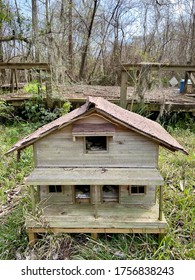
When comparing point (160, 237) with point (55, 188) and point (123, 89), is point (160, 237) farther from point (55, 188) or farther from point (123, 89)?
point (123, 89)

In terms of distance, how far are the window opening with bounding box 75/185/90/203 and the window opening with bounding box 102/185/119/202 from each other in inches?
9.1

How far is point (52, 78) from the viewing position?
277 inches

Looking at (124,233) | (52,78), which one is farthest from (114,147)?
(52,78)

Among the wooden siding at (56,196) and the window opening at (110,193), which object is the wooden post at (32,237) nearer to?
the wooden siding at (56,196)

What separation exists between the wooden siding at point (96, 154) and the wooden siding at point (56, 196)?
41cm

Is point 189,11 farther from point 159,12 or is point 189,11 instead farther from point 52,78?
point 52,78

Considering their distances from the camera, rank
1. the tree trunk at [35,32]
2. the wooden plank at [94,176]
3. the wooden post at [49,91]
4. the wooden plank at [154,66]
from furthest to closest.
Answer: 1. the tree trunk at [35,32]
2. the wooden post at [49,91]
3. the wooden plank at [154,66]
4. the wooden plank at [94,176]

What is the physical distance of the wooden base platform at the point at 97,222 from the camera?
286 centimetres

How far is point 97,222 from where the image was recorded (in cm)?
289

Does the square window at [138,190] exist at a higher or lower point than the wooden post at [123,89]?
lower

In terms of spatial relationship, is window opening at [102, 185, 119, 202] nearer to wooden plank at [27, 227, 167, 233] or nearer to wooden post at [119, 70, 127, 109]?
wooden plank at [27, 227, 167, 233]

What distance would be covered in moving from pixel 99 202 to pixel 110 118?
1.27 m

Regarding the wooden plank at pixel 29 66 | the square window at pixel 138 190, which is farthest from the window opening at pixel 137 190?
the wooden plank at pixel 29 66

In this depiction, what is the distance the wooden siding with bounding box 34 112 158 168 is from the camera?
285 cm
